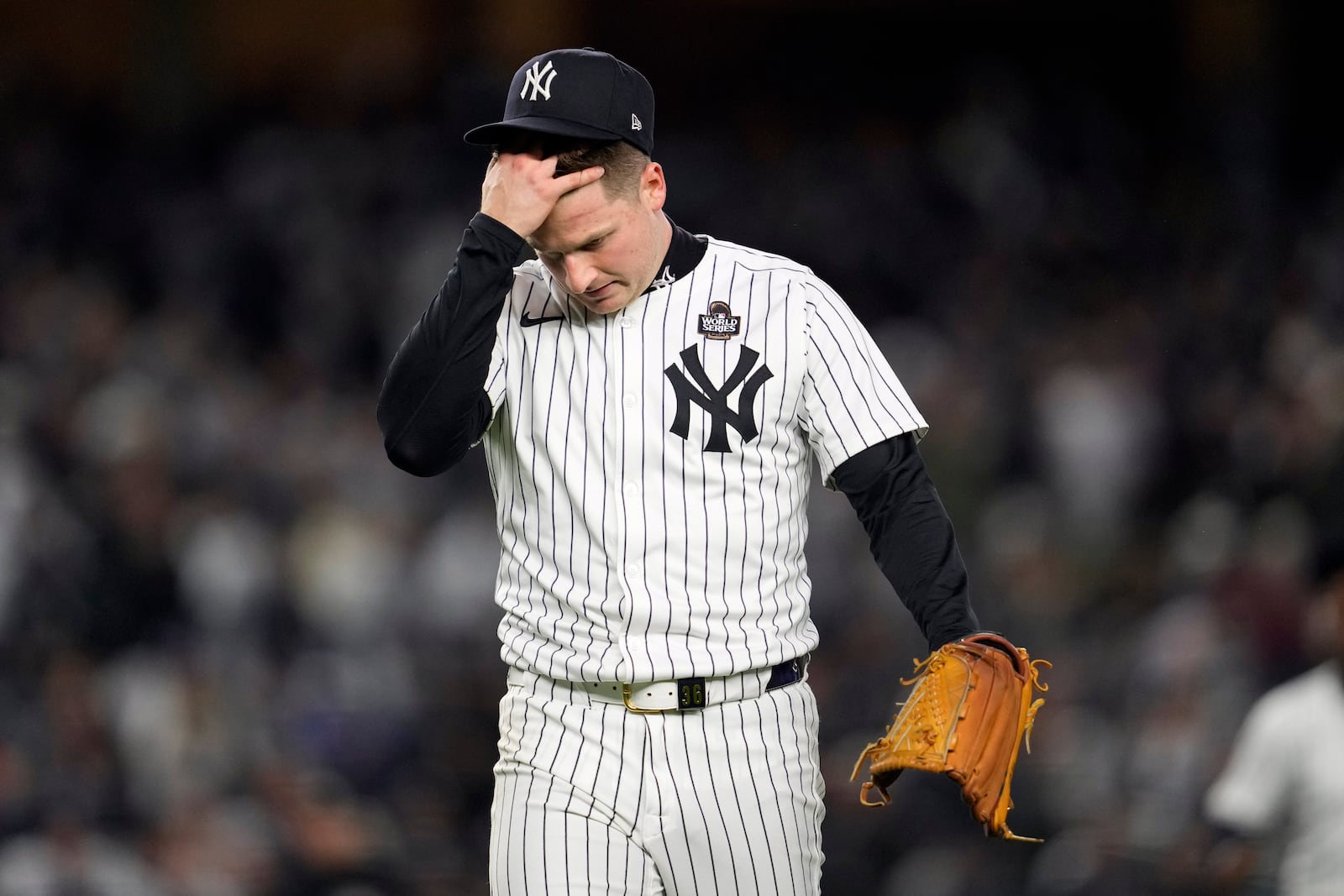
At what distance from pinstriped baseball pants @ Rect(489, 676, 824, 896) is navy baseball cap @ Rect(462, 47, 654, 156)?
2.57ft

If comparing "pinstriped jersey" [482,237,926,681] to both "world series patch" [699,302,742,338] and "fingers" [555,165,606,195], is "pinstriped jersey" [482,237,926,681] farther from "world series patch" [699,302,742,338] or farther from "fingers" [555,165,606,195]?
"fingers" [555,165,606,195]

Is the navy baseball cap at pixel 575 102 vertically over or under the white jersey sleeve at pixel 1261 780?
over

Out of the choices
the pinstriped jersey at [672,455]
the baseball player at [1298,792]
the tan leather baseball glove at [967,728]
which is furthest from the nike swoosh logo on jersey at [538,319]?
the baseball player at [1298,792]

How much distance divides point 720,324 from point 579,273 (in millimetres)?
225

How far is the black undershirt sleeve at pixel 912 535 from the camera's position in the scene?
229cm

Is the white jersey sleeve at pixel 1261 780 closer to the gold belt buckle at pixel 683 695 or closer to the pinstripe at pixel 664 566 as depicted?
the pinstripe at pixel 664 566

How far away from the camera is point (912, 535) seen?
2.30 m

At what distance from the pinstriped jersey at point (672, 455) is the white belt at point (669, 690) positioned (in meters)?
0.03

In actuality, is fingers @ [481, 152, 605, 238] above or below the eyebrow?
above

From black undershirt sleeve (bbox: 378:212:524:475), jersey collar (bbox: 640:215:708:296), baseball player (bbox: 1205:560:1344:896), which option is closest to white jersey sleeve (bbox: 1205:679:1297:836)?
baseball player (bbox: 1205:560:1344:896)

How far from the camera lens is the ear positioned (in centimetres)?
234

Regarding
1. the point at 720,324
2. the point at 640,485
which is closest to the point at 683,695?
the point at 640,485

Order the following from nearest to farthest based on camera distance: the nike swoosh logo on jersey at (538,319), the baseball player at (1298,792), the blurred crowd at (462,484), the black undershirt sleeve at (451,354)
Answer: the black undershirt sleeve at (451,354)
the nike swoosh logo on jersey at (538,319)
the baseball player at (1298,792)
the blurred crowd at (462,484)

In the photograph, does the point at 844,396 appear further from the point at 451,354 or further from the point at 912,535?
the point at 451,354
